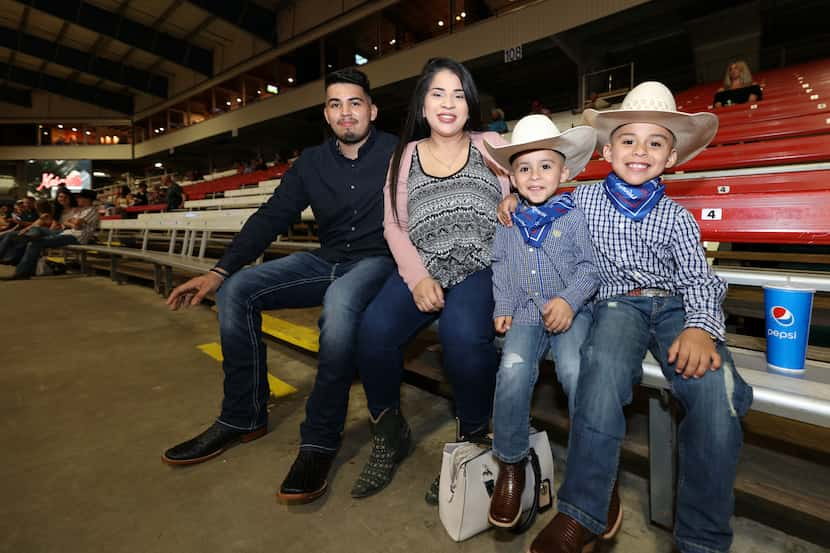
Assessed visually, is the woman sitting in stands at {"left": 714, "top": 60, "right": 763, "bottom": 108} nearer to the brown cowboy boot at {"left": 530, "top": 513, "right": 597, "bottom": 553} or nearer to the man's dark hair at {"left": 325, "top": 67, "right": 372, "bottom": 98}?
the man's dark hair at {"left": 325, "top": 67, "right": 372, "bottom": 98}

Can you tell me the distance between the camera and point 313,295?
72.3 inches

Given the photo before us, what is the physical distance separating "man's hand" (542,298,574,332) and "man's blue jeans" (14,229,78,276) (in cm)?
801

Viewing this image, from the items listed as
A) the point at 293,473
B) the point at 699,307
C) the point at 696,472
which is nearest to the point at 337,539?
the point at 293,473

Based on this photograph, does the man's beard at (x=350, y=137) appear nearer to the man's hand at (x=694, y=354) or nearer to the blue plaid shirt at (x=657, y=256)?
the blue plaid shirt at (x=657, y=256)

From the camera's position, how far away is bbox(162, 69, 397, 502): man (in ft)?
4.83

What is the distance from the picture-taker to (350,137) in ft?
6.13

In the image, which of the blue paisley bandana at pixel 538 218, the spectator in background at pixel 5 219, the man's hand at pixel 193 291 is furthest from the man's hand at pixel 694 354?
the spectator in background at pixel 5 219

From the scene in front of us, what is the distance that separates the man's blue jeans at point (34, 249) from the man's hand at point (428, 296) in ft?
24.9

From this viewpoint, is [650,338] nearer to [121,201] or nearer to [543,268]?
[543,268]

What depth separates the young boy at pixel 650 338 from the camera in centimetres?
99

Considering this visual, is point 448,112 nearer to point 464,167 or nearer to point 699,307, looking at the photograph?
point 464,167

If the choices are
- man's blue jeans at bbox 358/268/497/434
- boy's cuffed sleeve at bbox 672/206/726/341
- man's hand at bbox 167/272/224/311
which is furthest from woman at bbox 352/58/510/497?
man's hand at bbox 167/272/224/311

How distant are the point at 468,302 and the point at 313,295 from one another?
0.74 meters

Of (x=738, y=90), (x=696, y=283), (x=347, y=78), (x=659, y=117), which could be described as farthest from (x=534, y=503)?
(x=738, y=90)
